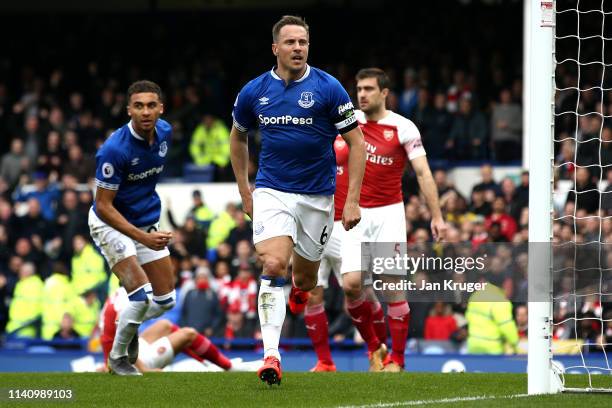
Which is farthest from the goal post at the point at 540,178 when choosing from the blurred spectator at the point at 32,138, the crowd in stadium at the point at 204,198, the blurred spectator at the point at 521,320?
the blurred spectator at the point at 32,138

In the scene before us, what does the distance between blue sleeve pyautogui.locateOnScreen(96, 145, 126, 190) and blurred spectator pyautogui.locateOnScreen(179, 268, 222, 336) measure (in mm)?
6372

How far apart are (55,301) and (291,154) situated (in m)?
9.22

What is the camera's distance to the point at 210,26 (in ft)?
83.6

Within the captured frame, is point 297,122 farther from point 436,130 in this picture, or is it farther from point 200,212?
point 436,130

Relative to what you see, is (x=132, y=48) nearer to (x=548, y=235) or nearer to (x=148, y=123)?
(x=148, y=123)

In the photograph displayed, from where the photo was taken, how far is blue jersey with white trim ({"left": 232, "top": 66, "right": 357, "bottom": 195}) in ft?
27.0

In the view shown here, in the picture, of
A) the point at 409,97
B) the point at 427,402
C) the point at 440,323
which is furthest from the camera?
the point at 409,97

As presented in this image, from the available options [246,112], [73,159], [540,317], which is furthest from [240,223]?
[540,317]

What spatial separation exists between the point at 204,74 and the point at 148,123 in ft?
45.1

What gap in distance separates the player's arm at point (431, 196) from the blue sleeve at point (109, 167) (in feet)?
8.47

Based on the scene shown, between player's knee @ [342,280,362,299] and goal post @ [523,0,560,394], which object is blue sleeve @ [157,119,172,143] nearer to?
player's knee @ [342,280,362,299]

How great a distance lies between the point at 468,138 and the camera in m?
19.3

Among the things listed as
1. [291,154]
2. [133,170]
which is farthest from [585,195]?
[291,154]

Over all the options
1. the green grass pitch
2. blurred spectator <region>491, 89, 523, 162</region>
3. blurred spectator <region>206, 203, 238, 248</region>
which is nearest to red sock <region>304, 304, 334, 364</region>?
the green grass pitch
